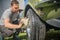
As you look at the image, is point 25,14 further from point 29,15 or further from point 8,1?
point 8,1

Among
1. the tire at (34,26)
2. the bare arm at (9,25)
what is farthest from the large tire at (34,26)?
the bare arm at (9,25)

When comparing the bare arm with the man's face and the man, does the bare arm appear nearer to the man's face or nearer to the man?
the man

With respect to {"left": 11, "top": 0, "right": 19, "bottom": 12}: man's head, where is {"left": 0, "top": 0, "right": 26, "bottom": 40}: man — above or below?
below

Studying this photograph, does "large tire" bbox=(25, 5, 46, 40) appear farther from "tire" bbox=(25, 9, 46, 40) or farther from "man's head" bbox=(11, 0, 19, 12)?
"man's head" bbox=(11, 0, 19, 12)

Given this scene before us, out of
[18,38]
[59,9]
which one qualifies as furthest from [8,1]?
[59,9]

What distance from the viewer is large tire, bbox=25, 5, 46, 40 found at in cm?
151

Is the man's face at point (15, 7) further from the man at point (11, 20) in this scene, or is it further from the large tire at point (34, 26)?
the large tire at point (34, 26)

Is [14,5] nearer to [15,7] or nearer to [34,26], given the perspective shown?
[15,7]

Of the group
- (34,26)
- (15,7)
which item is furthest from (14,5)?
(34,26)

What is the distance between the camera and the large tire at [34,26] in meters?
1.51

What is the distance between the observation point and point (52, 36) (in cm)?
156

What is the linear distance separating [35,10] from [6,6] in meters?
0.30

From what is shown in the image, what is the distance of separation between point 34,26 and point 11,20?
0.25m

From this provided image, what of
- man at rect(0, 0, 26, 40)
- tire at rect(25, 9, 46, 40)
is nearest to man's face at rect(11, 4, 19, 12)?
man at rect(0, 0, 26, 40)
